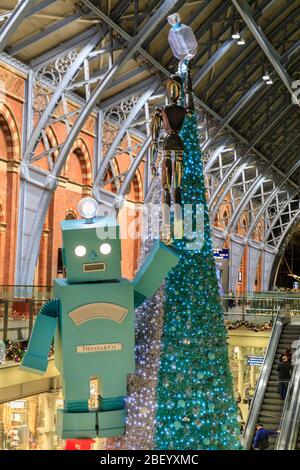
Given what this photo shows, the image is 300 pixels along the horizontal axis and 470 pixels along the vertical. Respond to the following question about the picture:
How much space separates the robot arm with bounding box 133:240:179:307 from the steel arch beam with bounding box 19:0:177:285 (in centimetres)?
1225

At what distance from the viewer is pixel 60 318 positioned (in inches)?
249

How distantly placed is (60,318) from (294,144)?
3277 cm

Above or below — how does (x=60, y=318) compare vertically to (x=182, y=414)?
above

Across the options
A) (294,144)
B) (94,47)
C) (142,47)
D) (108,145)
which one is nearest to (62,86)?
(94,47)

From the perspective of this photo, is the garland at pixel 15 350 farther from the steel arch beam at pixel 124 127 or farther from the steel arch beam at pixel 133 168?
the steel arch beam at pixel 133 168

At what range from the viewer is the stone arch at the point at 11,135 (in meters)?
17.7

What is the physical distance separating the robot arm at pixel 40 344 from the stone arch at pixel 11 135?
12136mm

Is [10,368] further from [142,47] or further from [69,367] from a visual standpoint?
[142,47]

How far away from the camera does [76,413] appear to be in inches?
248

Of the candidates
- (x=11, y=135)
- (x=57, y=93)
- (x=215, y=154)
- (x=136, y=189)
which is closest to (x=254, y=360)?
(x=11, y=135)

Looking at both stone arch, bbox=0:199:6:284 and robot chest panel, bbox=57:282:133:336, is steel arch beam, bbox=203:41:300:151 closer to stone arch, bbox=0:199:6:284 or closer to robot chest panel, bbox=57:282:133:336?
stone arch, bbox=0:199:6:284

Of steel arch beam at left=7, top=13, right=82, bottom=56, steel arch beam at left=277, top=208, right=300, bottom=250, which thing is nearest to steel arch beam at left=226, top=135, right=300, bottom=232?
steel arch beam at left=277, top=208, right=300, bottom=250

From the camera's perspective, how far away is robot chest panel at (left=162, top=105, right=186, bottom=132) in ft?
21.5

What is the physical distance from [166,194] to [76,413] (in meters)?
2.22
